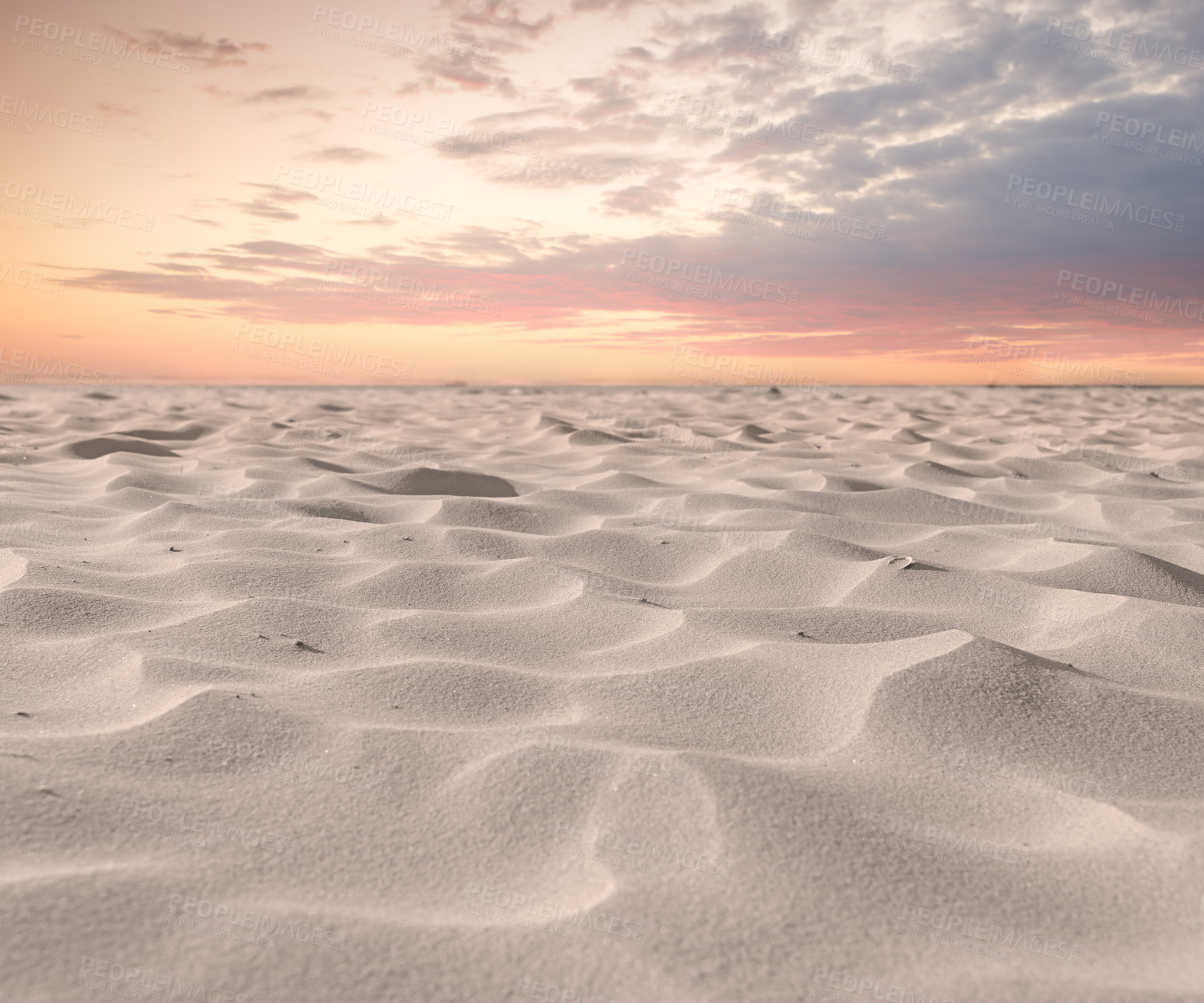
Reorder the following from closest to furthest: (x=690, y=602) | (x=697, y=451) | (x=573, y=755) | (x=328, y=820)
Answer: (x=328, y=820)
(x=573, y=755)
(x=690, y=602)
(x=697, y=451)

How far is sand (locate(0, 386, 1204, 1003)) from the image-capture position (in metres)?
0.95

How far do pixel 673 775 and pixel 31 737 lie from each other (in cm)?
92

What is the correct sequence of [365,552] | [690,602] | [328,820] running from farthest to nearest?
[365,552], [690,602], [328,820]

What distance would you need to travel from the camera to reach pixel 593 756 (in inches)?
52.2

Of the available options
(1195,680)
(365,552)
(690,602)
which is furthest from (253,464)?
(1195,680)

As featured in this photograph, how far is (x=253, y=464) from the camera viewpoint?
428 cm

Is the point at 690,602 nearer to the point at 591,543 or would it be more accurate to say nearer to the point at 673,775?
the point at 591,543

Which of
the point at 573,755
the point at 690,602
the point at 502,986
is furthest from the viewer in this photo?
the point at 690,602

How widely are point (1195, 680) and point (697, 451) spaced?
11.7 feet

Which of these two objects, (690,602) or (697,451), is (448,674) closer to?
(690,602)

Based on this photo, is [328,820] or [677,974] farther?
[328,820]

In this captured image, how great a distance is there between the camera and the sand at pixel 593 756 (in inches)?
37.4

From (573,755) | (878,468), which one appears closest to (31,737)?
(573,755)

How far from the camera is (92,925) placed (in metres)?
0.94
